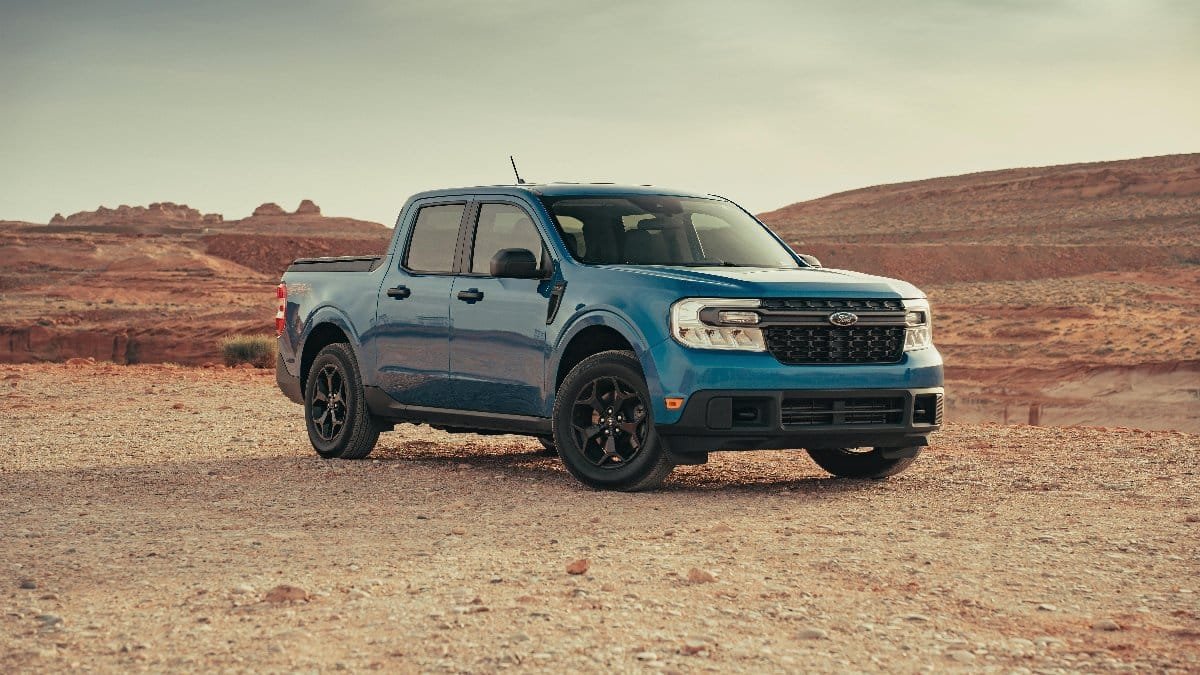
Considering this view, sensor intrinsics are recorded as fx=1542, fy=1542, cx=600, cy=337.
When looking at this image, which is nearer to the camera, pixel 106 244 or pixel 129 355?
pixel 129 355

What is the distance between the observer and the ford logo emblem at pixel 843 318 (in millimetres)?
9156

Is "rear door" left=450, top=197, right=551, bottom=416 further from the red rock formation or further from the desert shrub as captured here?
the red rock formation

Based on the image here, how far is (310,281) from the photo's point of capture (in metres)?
Answer: 12.2

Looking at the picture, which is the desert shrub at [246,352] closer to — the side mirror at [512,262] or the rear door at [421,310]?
the rear door at [421,310]

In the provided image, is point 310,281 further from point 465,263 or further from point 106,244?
point 106,244

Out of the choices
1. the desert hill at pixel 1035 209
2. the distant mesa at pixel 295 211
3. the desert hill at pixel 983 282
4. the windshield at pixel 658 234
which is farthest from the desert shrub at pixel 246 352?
the distant mesa at pixel 295 211

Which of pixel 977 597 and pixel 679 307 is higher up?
pixel 679 307

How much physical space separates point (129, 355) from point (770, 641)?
37.8m

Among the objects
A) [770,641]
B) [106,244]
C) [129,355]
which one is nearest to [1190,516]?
[770,641]

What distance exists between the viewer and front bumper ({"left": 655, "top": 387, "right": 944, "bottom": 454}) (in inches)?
351

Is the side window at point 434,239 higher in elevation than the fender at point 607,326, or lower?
higher

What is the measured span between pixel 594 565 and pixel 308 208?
170m

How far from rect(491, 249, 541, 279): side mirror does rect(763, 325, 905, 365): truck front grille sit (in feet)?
5.45

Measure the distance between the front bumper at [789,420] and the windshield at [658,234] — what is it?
1.24 meters
